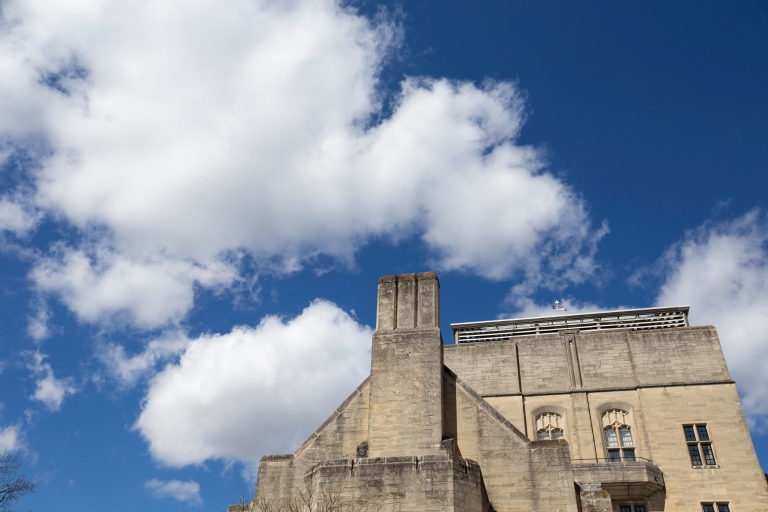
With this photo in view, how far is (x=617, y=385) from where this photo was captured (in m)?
34.3

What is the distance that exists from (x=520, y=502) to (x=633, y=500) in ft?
53.3

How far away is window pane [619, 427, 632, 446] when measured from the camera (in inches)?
1308

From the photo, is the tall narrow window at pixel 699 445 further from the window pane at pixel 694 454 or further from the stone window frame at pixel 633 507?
the stone window frame at pixel 633 507

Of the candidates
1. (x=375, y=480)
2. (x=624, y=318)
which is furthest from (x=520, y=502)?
(x=624, y=318)

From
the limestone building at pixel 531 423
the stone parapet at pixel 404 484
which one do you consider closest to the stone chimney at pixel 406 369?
the limestone building at pixel 531 423

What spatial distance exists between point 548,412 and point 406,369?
18297 mm

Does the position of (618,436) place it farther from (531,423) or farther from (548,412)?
(531,423)

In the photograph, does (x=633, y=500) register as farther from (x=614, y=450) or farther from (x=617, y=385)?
(x=617, y=385)

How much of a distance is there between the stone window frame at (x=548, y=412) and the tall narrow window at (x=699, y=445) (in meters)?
5.84

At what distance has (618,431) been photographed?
33.6 metres

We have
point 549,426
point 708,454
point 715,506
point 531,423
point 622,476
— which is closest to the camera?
point 622,476

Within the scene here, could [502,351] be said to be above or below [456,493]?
above

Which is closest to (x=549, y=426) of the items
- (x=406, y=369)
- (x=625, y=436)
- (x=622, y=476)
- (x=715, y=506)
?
(x=625, y=436)

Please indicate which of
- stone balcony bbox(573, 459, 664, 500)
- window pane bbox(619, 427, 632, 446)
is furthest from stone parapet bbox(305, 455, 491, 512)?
window pane bbox(619, 427, 632, 446)
